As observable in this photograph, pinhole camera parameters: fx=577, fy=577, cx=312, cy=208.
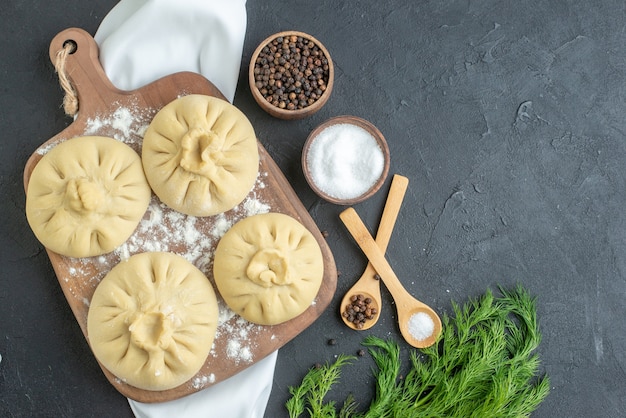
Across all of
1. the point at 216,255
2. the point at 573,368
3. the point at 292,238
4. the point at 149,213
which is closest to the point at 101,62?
the point at 149,213

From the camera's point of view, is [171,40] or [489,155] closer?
[171,40]

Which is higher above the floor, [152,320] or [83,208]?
[83,208]

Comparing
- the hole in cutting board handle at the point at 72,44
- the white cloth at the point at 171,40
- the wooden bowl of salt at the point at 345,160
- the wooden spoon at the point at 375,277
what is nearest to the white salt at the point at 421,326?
the wooden spoon at the point at 375,277

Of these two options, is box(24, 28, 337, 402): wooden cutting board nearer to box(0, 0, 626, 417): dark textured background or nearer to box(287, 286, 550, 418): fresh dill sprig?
box(0, 0, 626, 417): dark textured background

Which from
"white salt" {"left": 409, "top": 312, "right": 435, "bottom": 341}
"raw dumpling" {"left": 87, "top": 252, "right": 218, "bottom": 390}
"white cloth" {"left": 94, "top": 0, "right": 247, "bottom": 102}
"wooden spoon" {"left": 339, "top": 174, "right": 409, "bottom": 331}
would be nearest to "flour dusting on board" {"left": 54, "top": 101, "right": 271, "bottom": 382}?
"raw dumpling" {"left": 87, "top": 252, "right": 218, "bottom": 390}

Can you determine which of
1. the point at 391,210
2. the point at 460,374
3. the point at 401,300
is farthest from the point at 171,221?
the point at 460,374

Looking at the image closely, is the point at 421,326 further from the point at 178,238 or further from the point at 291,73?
the point at 291,73
